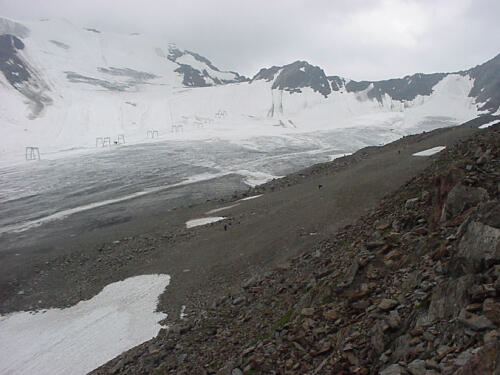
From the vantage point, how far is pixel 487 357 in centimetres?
314

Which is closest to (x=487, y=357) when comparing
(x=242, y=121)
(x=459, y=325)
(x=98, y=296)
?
(x=459, y=325)

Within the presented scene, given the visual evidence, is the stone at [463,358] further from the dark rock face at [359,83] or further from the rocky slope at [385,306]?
the dark rock face at [359,83]

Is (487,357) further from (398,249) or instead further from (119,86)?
(119,86)

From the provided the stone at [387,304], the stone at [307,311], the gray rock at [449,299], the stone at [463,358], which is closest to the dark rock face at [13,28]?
the stone at [307,311]

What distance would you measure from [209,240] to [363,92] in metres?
161

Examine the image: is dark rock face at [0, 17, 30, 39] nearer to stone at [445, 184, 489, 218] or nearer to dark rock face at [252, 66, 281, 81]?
dark rock face at [252, 66, 281, 81]

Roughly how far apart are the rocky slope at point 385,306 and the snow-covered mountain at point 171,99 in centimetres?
7382

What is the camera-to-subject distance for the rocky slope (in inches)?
157

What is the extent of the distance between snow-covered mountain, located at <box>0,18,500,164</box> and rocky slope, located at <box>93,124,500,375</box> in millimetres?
73818

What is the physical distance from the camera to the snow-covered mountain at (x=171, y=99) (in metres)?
94.3

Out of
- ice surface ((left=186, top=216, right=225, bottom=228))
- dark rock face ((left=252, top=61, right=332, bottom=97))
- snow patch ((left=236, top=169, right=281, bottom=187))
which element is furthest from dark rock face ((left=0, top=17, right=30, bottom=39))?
ice surface ((left=186, top=216, right=225, bottom=228))

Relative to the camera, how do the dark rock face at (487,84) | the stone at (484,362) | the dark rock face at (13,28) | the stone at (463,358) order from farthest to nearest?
1. the dark rock face at (13,28)
2. the dark rock face at (487,84)
3. the stone at (463,358)
4. the stone at (484,362)

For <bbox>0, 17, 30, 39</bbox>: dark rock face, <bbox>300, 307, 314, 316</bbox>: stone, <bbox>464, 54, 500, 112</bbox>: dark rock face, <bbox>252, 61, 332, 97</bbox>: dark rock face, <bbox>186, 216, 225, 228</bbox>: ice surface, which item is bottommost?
<bbox>186, 216, 225, 228</bbox>: ice surface

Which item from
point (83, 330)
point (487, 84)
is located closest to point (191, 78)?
point (487, 84)
